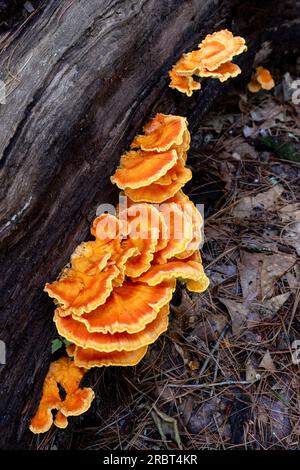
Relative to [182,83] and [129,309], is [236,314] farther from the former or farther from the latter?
[182,83]

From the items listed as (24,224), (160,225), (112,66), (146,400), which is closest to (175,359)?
(146,400)

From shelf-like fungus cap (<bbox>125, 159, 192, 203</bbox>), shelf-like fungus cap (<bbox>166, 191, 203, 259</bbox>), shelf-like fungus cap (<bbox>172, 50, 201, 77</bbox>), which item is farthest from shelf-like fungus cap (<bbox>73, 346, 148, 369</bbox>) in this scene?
shelf-like fungus cap (<bbox>172, 50, 201, 77</bbox>)

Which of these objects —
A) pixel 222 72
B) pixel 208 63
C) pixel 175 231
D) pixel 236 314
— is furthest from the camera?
pixel 236 314

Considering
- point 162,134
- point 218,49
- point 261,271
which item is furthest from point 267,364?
point 218,49

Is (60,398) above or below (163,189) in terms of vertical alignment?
below

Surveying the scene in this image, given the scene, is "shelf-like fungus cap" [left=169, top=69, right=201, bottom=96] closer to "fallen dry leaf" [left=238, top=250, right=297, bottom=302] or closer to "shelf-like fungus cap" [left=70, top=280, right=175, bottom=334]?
"fallen dry leaf" [left=238, top=250, right=297, bottom=302]

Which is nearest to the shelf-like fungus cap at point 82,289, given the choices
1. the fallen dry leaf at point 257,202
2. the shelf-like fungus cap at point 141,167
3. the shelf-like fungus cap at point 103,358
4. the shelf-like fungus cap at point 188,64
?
the shelf-like fungus cap at point 103,358
